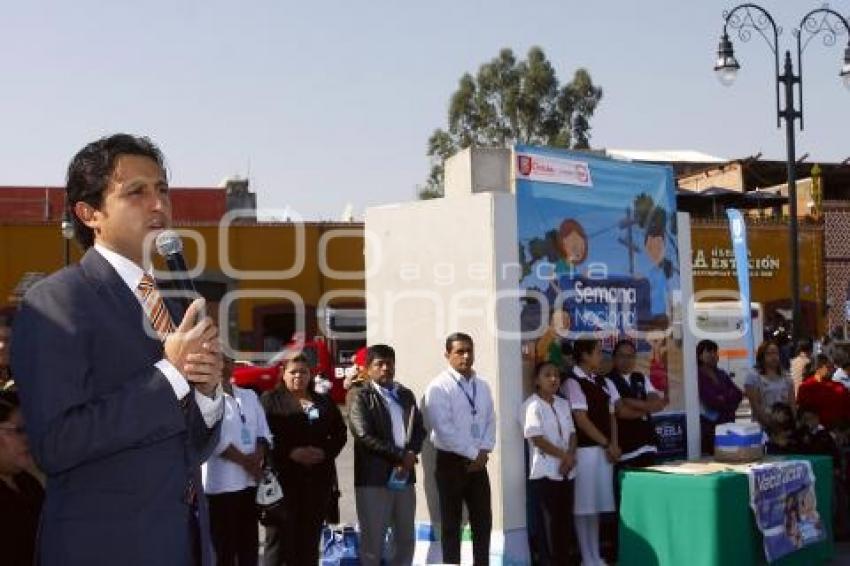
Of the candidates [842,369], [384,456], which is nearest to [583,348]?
[384,456]

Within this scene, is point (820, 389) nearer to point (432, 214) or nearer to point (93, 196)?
point (432, 214)

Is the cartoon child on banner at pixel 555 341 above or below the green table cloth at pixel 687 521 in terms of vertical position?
above

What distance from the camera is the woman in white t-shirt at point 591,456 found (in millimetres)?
8430

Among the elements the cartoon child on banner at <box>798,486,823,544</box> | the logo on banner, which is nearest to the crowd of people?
the cartoon child on banner at <box>798,486,823,544</box>

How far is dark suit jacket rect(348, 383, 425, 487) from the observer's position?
306 inches

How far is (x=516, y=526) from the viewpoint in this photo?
8.41 metres

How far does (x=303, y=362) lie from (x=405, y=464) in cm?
108

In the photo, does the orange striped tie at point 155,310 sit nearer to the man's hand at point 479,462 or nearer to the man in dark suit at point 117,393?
the man in dark suit at point 117,393

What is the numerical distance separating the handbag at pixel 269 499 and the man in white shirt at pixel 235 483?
0.05 meters

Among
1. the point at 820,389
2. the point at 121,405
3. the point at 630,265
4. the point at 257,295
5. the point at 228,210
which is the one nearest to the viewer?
the point at 121,405

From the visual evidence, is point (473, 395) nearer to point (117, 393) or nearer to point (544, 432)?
point (544, 432)

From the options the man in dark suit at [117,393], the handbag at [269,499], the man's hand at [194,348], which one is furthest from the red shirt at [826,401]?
the man's hand at [194,348]

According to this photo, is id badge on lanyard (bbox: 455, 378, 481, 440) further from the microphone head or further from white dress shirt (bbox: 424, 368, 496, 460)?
the microphone head

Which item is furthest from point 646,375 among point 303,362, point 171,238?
Answer: point 171,238
